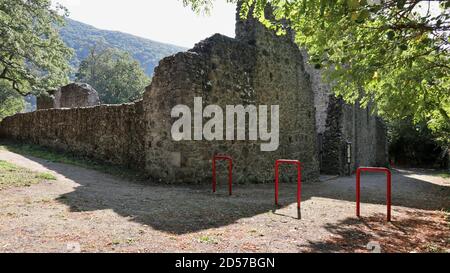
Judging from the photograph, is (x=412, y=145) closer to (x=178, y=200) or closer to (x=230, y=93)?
(x=230, y=93)

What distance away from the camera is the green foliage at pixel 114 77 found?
4697 cm

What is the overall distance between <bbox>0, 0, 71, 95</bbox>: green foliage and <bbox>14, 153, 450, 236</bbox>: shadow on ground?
28.1 feet

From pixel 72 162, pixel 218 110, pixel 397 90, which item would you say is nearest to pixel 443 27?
pixel 397 90

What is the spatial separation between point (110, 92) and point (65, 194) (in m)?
42.9

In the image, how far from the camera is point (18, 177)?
7.98 meters

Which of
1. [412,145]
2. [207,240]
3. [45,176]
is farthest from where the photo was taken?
[412,145]

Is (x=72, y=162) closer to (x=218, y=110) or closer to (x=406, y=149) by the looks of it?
(x=218, y=110)

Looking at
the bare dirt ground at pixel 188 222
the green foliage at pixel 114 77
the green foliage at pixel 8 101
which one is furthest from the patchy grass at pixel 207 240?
the green foliage at pixel 8 101

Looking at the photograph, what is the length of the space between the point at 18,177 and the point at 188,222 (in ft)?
16.5

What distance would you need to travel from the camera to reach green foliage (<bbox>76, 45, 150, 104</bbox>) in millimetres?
46969

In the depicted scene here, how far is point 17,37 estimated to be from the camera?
14594mm

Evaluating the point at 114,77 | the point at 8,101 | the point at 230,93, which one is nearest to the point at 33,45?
the point at 230,93

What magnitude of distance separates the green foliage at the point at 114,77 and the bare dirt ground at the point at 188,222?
3845 centimetres

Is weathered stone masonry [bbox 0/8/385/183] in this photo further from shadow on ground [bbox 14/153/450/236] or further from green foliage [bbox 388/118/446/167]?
green foliage [bbox 388/118/446/167]
